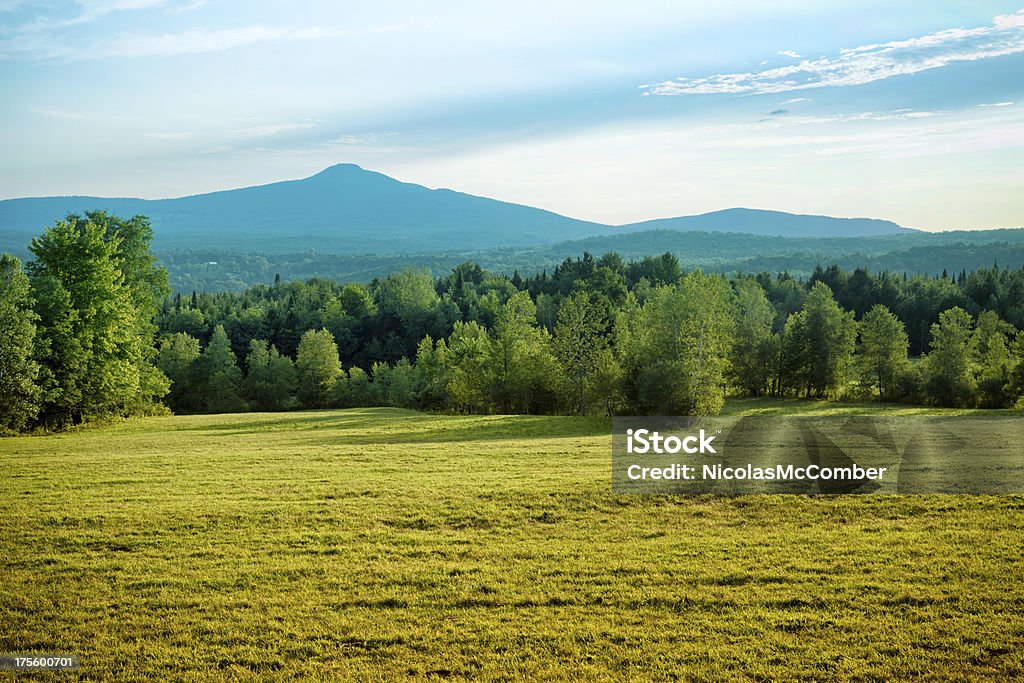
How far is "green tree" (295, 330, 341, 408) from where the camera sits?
80688mm

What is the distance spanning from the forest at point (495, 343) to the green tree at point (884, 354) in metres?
0.14

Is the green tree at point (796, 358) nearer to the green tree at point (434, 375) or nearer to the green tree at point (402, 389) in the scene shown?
the green tree at point (434, 375)

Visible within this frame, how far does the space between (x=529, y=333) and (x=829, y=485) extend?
117ft

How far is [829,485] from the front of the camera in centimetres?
1786

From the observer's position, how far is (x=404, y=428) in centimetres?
3497

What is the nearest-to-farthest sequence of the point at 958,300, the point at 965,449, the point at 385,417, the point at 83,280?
the point at 965,449 → the point at 83,280 → the point at 385,417 → the point at 958,300

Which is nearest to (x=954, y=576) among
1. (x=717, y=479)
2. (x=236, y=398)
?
(x=717, y=479)

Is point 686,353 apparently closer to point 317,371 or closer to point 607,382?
point 607,382

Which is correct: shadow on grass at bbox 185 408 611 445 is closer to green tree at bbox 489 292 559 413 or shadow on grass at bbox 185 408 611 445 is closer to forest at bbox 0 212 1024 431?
forest at bbox 0 212 1024 431

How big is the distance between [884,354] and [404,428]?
168 feet

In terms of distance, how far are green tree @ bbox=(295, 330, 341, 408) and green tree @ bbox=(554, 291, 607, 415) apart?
40.3m

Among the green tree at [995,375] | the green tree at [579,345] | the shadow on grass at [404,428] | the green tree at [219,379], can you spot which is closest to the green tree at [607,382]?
the green tree at [579,345]

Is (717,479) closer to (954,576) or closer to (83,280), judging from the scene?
(954,576)

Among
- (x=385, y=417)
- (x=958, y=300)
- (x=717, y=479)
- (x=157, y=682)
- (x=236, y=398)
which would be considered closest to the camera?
(x=157, y=682)
